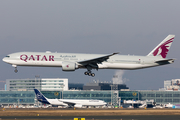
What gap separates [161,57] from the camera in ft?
211

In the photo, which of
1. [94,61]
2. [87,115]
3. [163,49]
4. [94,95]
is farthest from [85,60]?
[94,95]

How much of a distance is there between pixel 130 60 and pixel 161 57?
7.61m

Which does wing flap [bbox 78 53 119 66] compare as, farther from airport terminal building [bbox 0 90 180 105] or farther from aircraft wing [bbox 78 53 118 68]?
airport terminal building [bbox 0 90 180 105]

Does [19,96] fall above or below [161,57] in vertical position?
below

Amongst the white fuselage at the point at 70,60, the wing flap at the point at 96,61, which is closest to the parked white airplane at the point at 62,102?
the white fuselage at the point at 70,60

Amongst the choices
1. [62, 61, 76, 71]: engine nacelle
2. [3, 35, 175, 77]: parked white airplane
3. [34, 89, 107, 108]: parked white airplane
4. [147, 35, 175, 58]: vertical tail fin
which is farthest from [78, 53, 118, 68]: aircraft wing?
[34, 89, 107, 108]: parked white airplane

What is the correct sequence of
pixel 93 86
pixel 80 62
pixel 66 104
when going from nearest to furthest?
pixel 80 62, pixel 66 104, pixel 93 86

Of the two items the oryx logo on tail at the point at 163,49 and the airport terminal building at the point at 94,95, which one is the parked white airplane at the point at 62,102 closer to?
the airport terminal building at the point at 94,95

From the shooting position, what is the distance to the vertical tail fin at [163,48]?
212 feet

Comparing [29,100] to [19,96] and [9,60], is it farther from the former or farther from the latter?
[9,60]

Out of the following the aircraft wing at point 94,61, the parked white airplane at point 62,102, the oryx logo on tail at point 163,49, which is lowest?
the parked white airplane at point 62,102

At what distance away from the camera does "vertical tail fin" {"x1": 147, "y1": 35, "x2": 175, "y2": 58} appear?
6450 cm

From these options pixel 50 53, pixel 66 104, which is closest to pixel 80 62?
pixel 50 53

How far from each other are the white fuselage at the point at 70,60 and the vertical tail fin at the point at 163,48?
1.99 m
